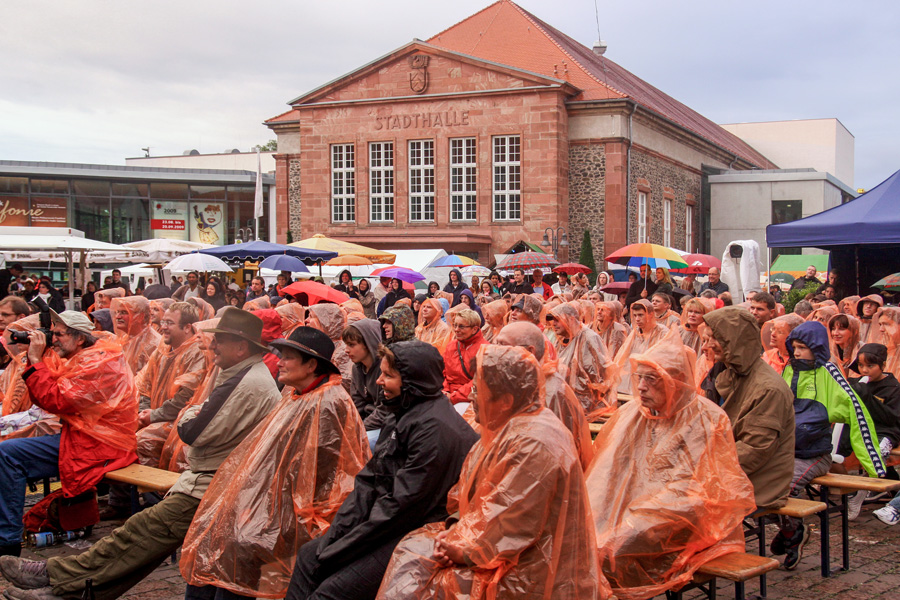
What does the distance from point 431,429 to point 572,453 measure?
691 millimetres

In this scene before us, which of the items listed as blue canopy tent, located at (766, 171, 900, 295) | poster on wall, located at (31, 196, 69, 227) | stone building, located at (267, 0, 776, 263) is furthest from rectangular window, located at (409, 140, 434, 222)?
blue canopy tent, located at (766, 171, 900, 295)

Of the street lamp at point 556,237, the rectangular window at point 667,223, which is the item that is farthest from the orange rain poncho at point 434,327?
the rectangular window at point 667,223

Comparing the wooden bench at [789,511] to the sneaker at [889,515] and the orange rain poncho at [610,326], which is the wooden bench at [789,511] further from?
the orange rain poncho at [610,326]

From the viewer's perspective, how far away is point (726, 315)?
523 cm

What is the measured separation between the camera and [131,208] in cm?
4325

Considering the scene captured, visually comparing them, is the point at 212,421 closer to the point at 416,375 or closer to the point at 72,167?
the point at 416,375

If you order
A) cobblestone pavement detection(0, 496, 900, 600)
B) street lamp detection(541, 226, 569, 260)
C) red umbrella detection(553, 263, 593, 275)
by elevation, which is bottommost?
cobblestone pavement detection(0, 496, 900, 600)

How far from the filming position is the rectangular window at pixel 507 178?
31.3 metres

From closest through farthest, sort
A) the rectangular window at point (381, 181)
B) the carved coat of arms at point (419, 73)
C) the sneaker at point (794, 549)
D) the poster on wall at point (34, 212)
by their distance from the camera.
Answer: the sneaker at point (794, 549)
the carved coat of arms at point (419, 73)
the rectangular window at point (381, 181)
the poster on wall at point (34, 212)

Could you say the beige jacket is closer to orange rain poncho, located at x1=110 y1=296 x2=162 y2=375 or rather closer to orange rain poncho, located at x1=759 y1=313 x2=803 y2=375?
orange rain poncho, located at x1=110 y1=296 x2=162 y2=375

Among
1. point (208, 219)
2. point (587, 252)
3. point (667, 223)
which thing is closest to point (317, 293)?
point (587, 252)

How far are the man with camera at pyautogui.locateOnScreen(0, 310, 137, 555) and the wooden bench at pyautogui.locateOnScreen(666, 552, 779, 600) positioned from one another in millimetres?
3981

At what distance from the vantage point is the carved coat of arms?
31672 mm

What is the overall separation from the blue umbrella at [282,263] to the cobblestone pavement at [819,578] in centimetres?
1050
